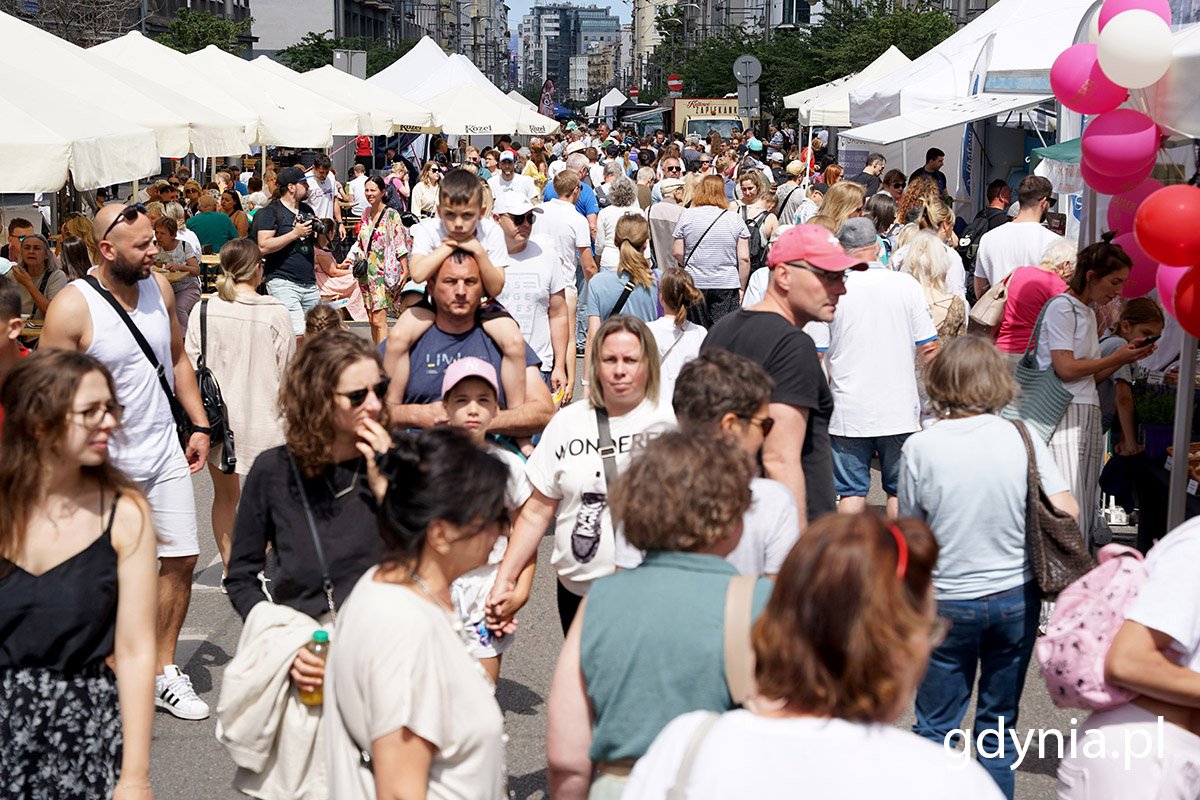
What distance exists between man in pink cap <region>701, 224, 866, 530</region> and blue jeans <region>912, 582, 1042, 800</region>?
1.95ft

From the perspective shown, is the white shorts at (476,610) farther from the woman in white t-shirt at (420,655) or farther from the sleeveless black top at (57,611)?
the woman in white t-shirt at (420,655)

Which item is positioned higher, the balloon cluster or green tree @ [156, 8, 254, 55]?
green tree @ [156, 8, 254, 55]

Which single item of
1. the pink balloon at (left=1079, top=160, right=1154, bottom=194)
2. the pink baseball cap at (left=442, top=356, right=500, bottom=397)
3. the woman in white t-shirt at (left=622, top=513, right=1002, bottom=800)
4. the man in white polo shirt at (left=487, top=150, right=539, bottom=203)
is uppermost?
the man in white polo shirt at (left=487, top=150, right=539, bottom=203)

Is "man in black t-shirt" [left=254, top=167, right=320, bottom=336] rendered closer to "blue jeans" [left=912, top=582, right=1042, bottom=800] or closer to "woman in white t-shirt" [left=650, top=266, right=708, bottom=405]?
"woman in white t-shirt" [left=650, top=266, right=708, bottom=405]

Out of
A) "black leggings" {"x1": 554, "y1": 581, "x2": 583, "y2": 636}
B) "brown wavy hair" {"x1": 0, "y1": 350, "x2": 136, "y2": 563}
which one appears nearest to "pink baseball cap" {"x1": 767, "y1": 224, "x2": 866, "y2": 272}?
"black leggings" {"x1": 554, "y1": 581, "x2": 583, "y2": 636}

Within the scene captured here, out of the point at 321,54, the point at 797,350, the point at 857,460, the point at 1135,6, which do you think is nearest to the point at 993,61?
the point at 1135,6

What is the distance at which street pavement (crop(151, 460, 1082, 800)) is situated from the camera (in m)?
5.02

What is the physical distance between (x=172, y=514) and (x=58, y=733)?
2245 millimetres

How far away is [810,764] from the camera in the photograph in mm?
2021

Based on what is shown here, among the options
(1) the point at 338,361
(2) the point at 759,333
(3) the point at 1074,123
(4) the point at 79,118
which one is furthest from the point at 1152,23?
(4) the point at 79,118

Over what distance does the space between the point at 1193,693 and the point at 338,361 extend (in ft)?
7.16

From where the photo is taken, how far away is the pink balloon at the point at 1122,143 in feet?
21.3

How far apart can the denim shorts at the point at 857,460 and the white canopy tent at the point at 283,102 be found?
11432 millimetres

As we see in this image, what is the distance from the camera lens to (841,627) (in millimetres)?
2068
